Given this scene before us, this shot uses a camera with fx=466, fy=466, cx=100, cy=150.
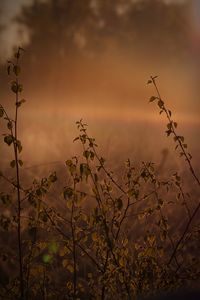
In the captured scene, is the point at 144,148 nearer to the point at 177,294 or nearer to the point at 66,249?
the point at 66,249

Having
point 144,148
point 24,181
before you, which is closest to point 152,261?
point 24,181

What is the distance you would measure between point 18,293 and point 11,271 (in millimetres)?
3226

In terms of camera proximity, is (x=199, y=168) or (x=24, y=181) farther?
(x=199, y=168)

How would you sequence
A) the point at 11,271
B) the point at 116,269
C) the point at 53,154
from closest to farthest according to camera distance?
the point at 116,269
the point at 11,271
the point at 53,154

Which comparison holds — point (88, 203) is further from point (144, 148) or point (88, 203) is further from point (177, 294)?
point (177, 294)

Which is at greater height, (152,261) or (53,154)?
(53,154)

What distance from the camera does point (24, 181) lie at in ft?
34.9

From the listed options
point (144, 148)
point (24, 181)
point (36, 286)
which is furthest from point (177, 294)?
point (144, 148)

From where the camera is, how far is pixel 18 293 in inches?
201

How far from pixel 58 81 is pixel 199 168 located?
1296cm

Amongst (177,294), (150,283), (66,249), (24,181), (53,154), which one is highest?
(53,154)

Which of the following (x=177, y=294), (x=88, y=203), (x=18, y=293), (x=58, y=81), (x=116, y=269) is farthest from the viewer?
(x=58, y=81)

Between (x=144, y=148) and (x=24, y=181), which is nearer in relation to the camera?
(x=24, y=181)

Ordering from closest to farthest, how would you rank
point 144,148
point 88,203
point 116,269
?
point 116,269, point 88,203, point 144,148
